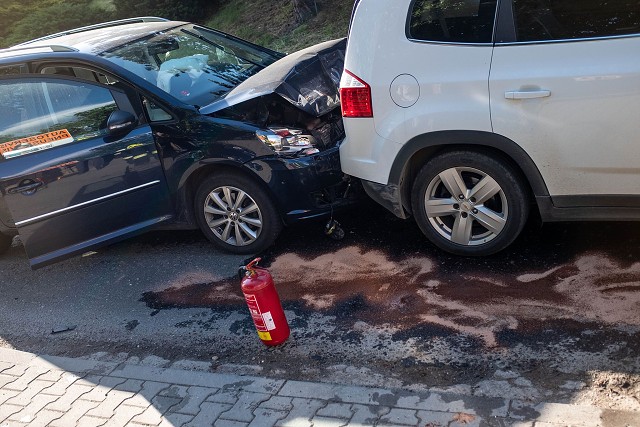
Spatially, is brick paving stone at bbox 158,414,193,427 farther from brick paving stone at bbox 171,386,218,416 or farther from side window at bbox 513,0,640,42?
side window at bbox 513,0,640,42

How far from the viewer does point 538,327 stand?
3.78 meters

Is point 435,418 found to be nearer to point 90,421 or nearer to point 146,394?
point 146,394

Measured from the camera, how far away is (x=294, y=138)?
16.7 ft

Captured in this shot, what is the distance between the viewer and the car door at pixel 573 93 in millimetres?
3762

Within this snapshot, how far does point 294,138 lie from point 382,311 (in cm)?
159

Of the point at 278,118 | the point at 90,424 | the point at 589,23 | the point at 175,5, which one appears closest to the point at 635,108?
the point at 589,23

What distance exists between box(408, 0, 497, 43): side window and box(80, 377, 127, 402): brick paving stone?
2.95 meters

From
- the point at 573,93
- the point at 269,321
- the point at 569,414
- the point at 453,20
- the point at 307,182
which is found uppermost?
the point at 453,20

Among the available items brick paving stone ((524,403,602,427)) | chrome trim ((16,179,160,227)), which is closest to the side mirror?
chrome trim ((16,179,160,227))

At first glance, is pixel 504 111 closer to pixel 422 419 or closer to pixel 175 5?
pixel 422 419

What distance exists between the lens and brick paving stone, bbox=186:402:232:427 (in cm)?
360

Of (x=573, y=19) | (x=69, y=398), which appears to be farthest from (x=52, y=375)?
(x=573, y=19)

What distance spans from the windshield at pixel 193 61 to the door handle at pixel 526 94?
8.34 feet

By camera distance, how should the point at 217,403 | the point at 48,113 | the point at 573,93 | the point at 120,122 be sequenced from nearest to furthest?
the point at 217,403 → the point at 573,93 → the point at 120,122 → the point at 48,113
